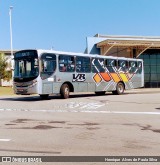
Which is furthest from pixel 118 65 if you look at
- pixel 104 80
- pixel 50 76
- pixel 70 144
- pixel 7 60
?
pixel 7 60

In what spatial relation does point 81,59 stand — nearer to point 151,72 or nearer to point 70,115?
point 70,115

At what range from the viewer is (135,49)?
36.5m

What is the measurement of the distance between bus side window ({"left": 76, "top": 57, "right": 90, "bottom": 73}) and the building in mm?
11022

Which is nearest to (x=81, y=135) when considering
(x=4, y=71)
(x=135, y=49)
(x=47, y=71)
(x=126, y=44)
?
(x=47, y=71)

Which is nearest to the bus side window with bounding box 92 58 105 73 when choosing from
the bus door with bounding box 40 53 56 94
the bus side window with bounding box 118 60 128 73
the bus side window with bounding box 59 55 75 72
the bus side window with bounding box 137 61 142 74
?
the bus side window with bounding box 118 60 128 73

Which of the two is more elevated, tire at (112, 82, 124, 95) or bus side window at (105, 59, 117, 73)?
bus side window at (105, 59, 117, 73)

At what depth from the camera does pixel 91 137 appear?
8.05m

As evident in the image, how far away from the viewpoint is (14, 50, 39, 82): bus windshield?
18.9 metres

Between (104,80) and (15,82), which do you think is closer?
(15,82)

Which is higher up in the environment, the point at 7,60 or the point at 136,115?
the point at 7,60

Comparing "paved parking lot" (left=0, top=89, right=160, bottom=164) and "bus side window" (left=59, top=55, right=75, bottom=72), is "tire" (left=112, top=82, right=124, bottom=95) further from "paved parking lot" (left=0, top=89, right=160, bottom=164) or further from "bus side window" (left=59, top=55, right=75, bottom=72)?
"paved parking lot" (left=0, top=89, right=160, bottom=164)

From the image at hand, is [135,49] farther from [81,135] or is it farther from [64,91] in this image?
[81,135]

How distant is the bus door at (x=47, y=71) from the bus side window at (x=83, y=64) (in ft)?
7.68

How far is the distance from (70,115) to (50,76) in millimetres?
7278
